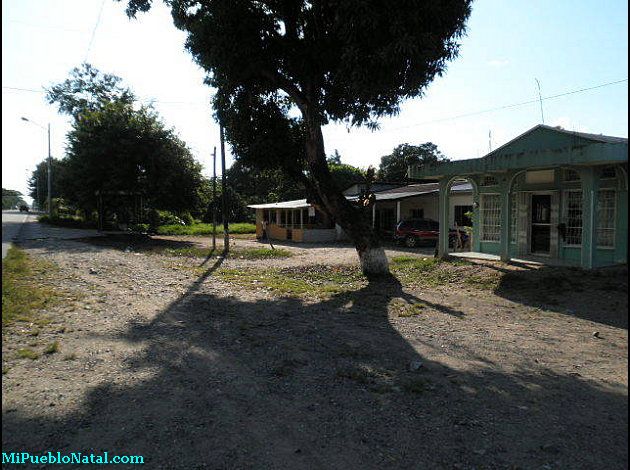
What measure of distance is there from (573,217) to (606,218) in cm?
98

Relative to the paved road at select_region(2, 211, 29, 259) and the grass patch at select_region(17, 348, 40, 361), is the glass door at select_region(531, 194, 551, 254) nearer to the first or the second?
the grass patch at select_region(17, 348, 40, 361)

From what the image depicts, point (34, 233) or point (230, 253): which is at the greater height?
point (34, 233)

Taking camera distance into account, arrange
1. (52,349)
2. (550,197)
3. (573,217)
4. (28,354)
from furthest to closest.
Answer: (550,197) < (573,217) < (52,349) < (28,354)

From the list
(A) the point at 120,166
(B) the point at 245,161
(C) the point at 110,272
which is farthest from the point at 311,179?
(A) the point at 120,166

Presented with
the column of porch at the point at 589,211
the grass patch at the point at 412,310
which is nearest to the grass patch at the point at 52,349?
the grass patch at the point at 412,310

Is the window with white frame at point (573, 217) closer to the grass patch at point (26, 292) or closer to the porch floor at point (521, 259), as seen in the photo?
the porch floor at point (521, 259)

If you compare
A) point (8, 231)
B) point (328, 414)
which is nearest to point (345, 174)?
point (8, 231)

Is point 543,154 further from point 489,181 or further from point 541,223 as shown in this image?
point 489,181

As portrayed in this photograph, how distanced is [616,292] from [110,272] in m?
12.1

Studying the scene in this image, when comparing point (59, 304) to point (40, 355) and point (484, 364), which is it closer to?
point (40, 355)

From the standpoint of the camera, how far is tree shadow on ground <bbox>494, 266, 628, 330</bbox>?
851 cm

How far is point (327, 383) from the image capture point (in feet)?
15.6

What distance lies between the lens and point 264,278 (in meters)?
13.2

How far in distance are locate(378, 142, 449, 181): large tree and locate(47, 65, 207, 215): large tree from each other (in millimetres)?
26911
